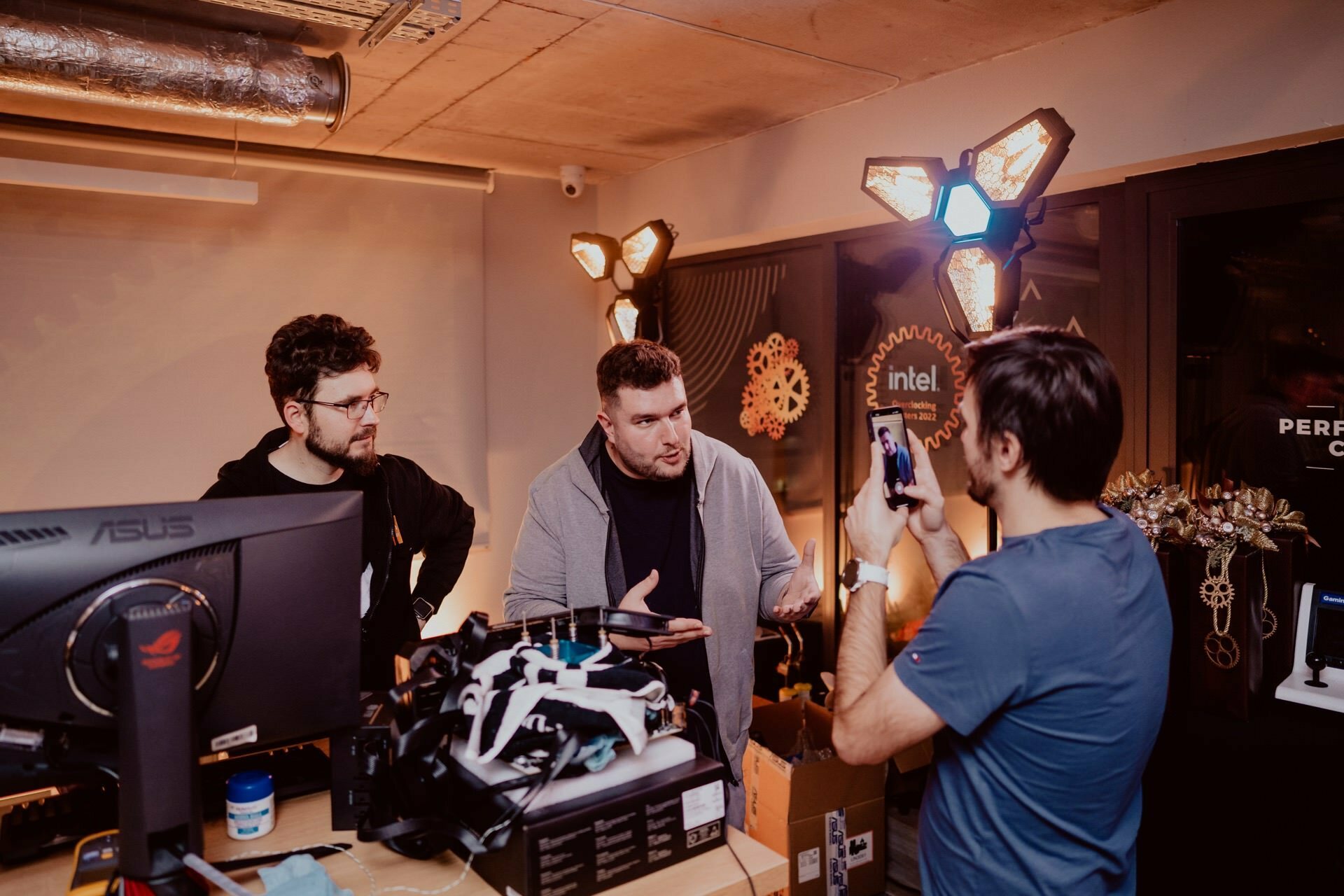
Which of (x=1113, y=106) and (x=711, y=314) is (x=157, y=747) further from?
(x=711, y=314)

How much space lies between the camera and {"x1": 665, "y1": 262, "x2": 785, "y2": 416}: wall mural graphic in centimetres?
393

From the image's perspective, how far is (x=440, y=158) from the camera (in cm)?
399

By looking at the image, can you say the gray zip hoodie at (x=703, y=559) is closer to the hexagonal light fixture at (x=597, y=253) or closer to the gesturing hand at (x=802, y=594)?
the gesturing hand at (x=802, y=594)

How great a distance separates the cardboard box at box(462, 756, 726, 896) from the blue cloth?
0.18 m

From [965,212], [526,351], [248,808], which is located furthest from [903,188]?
[526,351]

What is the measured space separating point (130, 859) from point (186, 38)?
84.0 inches

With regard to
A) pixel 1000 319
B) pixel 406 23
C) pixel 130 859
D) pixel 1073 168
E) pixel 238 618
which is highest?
pixel 406 23

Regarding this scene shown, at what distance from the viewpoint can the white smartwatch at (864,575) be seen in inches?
55.6

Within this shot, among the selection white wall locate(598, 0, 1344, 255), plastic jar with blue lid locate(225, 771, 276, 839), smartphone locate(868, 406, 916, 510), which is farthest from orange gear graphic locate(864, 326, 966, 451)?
plastic jar with blue lid locate(225, 771, 276, 839)

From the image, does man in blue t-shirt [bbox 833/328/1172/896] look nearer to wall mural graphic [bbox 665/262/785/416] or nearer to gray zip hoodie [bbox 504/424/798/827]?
gray zip hoodie [bbox 504/424/798/827]

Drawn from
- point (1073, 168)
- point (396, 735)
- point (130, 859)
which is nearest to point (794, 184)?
point (1073, 168)

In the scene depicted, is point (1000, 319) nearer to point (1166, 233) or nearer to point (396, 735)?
point (1166, 233)

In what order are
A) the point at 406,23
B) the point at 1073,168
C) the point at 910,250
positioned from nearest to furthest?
the point at 406,23 < the point at 1073,168 < the point at 910,250

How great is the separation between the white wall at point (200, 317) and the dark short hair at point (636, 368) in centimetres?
228
